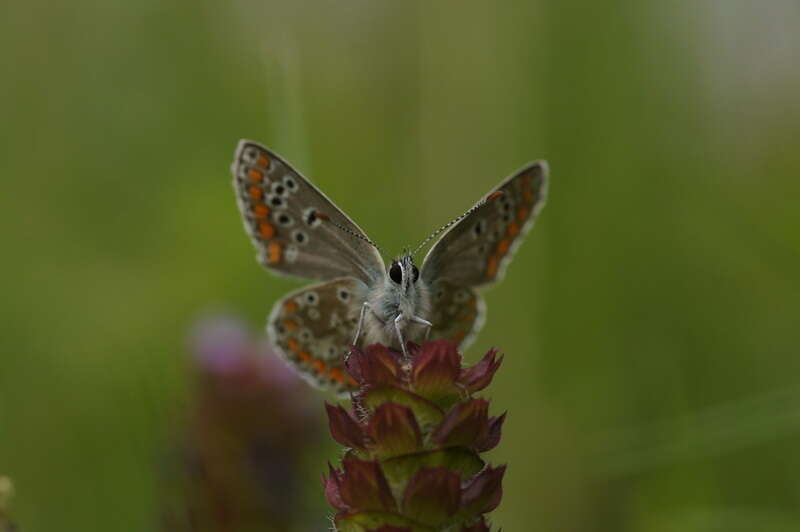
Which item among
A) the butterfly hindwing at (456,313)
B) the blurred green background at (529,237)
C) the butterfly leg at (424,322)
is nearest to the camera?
the butterfly leg at (424,322)

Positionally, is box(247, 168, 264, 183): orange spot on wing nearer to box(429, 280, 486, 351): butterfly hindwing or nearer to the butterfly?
the butterfly

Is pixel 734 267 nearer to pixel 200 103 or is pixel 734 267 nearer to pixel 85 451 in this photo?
pixel 85 451

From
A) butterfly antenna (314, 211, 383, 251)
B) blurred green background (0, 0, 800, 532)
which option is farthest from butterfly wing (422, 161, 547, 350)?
blurred green background (0, 0, 800, 532)

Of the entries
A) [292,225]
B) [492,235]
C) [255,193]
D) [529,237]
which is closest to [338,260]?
[292,225]

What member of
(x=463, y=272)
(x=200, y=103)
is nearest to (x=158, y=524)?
(x=463, y=272)

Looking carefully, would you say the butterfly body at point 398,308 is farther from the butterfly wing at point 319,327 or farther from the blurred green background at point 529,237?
the blurred green background at point 529,237

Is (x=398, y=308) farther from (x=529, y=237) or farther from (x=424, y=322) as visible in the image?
(x=529, y=237)

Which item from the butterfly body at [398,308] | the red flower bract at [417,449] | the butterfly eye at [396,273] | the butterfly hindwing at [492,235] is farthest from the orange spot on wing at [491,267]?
the red flower bract at [417,449]
